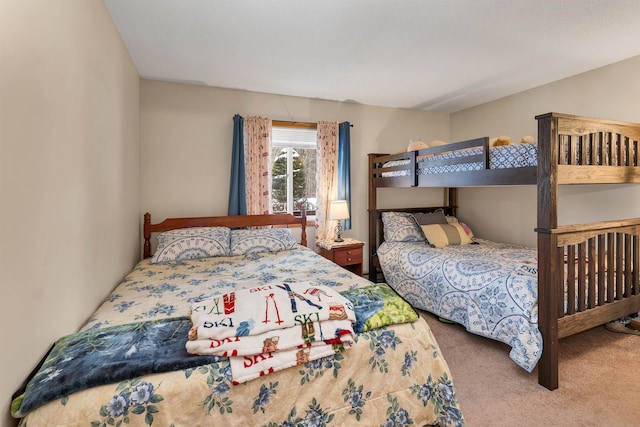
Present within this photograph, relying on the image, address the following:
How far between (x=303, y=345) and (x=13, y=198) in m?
1.15

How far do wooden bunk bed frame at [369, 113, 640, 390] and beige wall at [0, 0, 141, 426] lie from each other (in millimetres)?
2572

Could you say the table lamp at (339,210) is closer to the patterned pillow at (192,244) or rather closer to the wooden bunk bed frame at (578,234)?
the patterned pillow at (192,244)

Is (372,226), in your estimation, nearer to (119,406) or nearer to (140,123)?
(140,123)

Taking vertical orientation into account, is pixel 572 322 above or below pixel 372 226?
below

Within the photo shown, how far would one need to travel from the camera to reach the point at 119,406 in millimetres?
1008

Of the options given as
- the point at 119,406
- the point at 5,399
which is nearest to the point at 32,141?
the point at 5,399

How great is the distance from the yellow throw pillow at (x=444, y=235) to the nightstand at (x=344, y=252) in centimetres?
80

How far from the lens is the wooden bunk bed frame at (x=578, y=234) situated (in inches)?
75.9

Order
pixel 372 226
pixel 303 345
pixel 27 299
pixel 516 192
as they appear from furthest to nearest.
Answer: pixel 372 226
pixel 516 192
pixel 303 345
pixel 27 299

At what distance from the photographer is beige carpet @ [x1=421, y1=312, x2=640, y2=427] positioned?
1.66 m

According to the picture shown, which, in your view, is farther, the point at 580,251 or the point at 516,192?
the point at 516,192

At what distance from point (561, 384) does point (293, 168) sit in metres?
3.14

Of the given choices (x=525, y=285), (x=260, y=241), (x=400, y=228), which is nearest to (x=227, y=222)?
(x=260, y=241)

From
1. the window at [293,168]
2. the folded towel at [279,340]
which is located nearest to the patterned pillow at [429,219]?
the window at [293,168]
